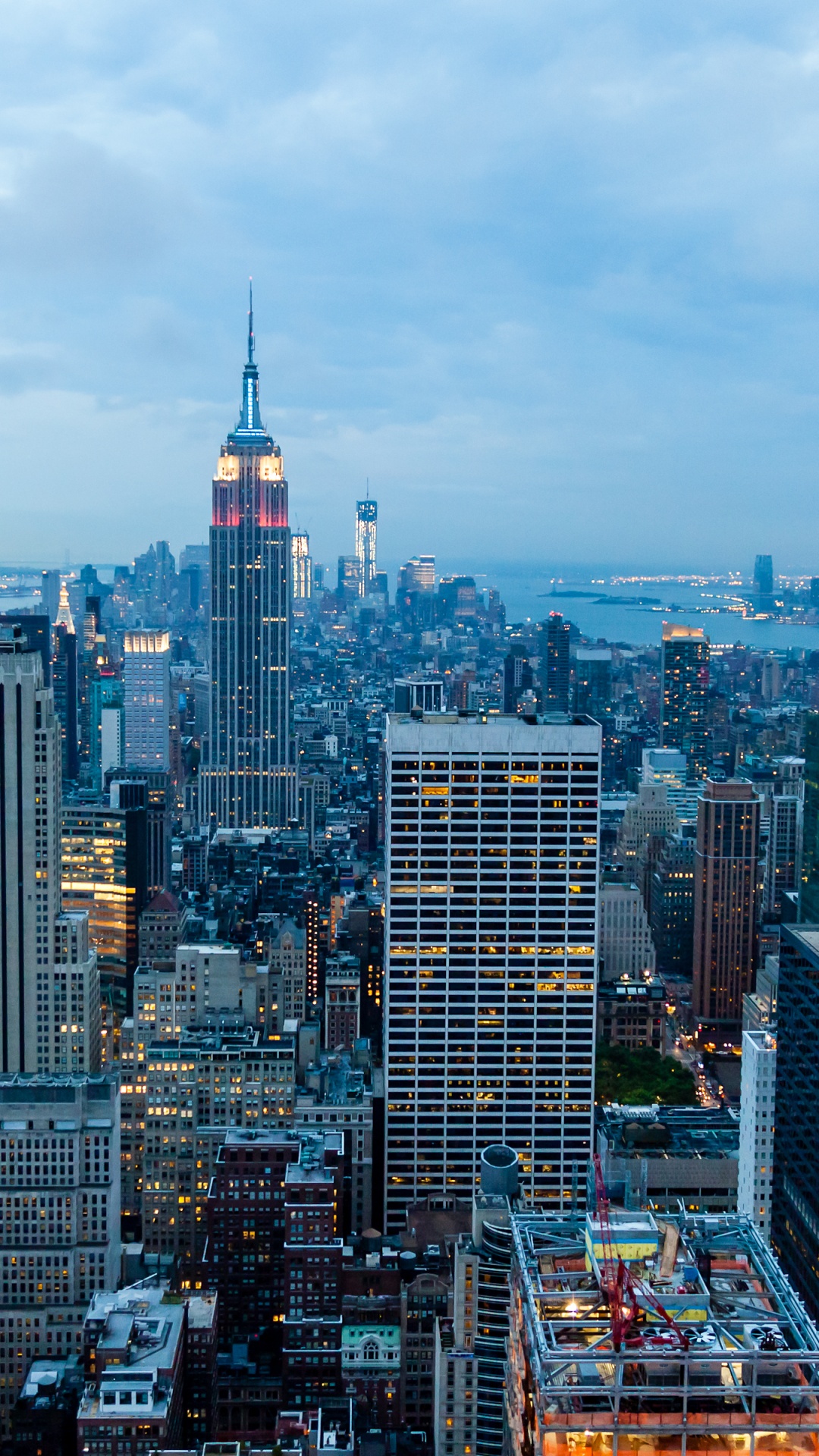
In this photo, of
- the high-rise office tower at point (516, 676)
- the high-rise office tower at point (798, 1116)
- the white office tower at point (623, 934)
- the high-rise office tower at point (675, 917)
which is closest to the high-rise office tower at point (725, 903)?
the white office tower at point (623, 934)

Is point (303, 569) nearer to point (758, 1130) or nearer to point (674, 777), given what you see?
point (674, 777)

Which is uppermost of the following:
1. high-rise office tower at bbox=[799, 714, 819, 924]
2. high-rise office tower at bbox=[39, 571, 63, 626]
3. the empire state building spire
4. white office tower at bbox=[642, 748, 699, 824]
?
the empire state building spire

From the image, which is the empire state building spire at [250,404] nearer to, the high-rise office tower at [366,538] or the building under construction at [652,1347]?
the high-rise office tower at [366,538]

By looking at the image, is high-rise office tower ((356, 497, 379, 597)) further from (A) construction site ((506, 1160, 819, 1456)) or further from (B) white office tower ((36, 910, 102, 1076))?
(A) construction site ((506, 1160, 819, 1456))

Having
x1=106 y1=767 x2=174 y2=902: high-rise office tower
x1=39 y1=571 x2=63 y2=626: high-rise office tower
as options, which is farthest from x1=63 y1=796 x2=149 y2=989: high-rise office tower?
x1=39 y1=571 x2=63 y2=626: high-rise office tower

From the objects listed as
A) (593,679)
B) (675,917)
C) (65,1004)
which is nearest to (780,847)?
(675,917)

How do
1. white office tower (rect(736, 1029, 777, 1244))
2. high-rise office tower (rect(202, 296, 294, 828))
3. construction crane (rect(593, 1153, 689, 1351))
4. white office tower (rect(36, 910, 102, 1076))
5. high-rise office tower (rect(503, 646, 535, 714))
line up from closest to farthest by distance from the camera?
1. construction crane (rect(593, 1153, 689, 1351))
2. white office tower (rect(736, 1029, 777, 1244))
3. white office tower (rect(36, 910, 102, 1076))
4. high-rise office tower (rect(503, 646, 535, 714))
5. high-rise office tower (rect(202, 296, 294, 828))
